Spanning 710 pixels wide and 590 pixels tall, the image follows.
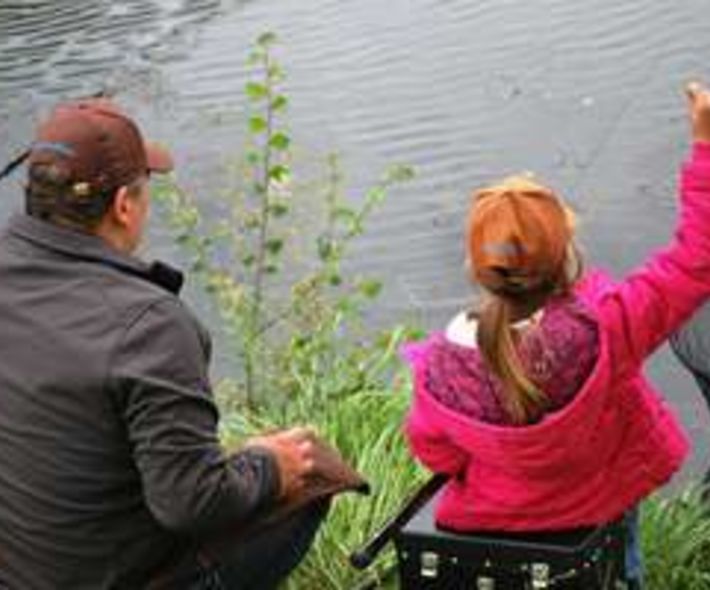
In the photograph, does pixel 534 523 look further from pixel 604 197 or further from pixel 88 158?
pixel 604 197

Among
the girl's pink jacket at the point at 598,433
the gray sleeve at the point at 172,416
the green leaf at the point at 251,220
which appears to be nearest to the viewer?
the gray sleeve at the point at 172,416

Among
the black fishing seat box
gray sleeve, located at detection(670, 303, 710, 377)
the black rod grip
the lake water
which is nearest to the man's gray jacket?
the black rod grip

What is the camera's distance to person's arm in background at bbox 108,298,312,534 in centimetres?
310

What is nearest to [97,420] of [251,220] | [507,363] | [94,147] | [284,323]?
[94,147]

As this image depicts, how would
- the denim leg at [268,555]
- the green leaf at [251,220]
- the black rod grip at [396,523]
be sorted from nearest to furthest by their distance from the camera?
the black rod grip at [396,523]
the denim leg at [268,555]
the green leaf at [251,220]

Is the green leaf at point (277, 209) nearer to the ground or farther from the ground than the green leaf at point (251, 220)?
farther from the ground

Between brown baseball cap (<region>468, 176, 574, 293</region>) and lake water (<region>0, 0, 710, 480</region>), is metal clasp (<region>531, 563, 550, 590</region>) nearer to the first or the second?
brown baseball cap (<region>468, 176, 574, 293</region>)

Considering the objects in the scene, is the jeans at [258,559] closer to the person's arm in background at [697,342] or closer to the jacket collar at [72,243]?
the jacket collar at [72,243]

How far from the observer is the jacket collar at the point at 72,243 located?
3254 mm

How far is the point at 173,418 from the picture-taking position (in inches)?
124

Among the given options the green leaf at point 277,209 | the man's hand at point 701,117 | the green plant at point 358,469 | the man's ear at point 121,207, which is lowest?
the green plant at point 358,469

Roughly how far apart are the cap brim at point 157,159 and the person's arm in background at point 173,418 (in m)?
0.54

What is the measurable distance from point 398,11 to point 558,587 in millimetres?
8612

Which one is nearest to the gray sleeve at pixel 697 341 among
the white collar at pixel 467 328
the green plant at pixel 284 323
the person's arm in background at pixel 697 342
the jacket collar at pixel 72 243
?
the person's arm in background at pixel 697 342
